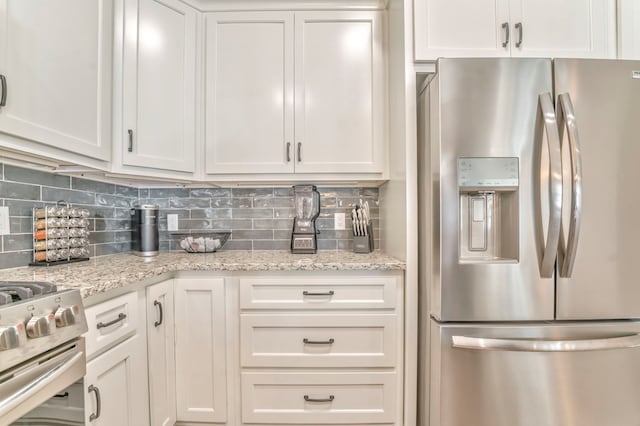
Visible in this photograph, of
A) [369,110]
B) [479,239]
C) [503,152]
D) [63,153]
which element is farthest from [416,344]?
[63,153]

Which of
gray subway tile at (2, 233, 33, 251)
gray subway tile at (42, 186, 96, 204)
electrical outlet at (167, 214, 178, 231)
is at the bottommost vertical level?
gray subway tile at (2, 233, 33, 251)

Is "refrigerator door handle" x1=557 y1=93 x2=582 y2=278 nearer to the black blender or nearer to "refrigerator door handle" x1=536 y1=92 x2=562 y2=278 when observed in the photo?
"refrigerator door handle" x1=536 y1=92 x2=562 y2=278

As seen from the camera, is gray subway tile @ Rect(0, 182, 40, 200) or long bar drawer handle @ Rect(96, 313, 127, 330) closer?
long bar drawer handle @ Rect(96, 313, 127, 330)

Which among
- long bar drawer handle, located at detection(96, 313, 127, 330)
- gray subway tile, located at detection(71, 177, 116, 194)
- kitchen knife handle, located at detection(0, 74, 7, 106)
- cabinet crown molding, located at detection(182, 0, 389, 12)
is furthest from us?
cabinet crown molding, located at detection(182, 0, 389, 12)

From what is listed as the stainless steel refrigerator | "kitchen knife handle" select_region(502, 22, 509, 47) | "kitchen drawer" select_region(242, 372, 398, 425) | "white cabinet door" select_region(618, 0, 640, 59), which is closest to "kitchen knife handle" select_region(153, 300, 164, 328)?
"kitchen drawer" select_region(242, 372, 398, 425)

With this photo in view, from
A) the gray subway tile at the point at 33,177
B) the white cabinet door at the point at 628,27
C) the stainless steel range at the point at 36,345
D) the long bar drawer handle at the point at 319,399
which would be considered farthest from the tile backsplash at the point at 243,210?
the white cabinet door at the point at 628,27

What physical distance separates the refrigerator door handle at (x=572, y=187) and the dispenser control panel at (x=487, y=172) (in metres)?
0.20

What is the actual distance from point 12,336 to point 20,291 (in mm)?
190

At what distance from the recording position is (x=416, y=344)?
1451 mm

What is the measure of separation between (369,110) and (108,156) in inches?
54.7

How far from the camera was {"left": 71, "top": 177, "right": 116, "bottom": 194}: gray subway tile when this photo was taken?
164 centimetres

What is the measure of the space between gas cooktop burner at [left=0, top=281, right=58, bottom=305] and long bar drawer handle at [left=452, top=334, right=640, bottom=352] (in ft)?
4.62

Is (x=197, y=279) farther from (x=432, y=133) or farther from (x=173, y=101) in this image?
(x=432, y=133)

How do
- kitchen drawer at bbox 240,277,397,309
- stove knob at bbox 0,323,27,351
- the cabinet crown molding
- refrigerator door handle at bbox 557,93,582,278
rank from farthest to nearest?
the cabinet crown molding < kitchen drawer at bbox 240,277,397,309 < refrigerator door handle at bbox 557,93,582,278 < stove knob at bbox 0,323,27,351
